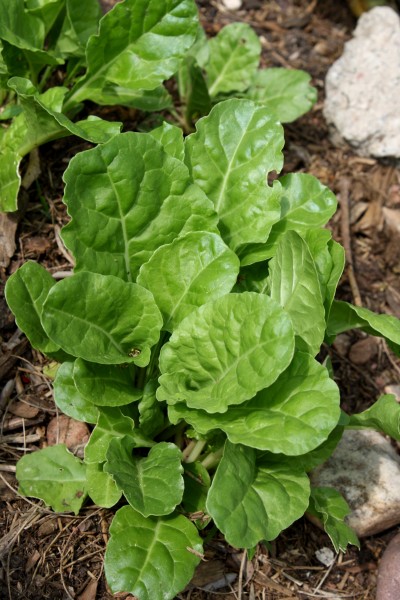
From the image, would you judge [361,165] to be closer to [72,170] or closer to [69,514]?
[72,170]

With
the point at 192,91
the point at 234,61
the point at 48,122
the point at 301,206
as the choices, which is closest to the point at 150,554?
the point at 301,206

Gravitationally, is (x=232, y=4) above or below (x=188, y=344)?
above

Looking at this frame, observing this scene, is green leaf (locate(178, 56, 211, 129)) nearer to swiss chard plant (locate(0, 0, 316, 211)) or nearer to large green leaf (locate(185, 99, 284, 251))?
swiss chard plant (locate(0, 0, 316, 211))

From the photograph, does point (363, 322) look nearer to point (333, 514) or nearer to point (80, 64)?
point (333, 514)

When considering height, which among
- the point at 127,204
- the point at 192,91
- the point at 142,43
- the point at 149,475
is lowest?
the point at 149,475

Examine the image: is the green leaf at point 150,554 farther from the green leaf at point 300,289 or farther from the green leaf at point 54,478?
the green leaf at point 300,289

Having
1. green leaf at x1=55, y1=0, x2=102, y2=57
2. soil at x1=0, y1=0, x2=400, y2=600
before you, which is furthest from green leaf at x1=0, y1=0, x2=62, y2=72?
soil at x1=0, y1=0, x2=400, y2=600
